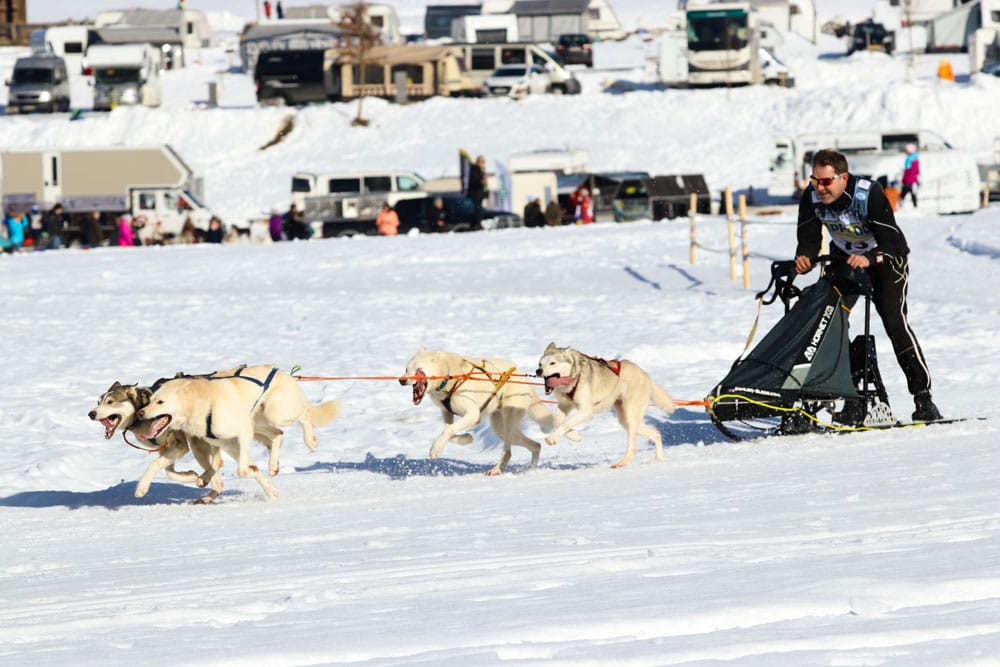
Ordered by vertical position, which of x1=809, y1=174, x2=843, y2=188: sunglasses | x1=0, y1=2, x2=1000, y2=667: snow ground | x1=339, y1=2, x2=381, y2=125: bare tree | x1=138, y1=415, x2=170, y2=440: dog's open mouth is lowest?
x1=0, y1=2, x2=1000, y2=667: snow ground

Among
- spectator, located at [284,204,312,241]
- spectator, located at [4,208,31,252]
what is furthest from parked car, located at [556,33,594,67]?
spectator, located at [4,208,31,252]

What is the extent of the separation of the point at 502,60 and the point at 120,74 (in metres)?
10.9

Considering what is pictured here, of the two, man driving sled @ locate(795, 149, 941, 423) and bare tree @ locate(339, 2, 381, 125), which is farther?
bare tree @ locate(339, 2, 381, 125)

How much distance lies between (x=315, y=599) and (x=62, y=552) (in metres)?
1.78

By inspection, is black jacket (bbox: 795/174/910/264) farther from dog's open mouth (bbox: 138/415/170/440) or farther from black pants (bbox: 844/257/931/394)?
dog's open mouth (bbox: 138/415/170/440)

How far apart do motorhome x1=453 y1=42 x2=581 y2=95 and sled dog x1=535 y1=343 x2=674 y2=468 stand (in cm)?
3424

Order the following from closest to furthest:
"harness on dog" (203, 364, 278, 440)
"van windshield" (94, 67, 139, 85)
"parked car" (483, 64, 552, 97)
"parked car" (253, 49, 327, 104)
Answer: "harness on dog" (203, 364, 278, 440)
"parked car" (483, 64, 552, 97)
"parked car" (253, 49, 327, 104)
"van windshield" (94, 67, 139, 85)

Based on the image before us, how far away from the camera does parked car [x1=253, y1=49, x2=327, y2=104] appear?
3988cm

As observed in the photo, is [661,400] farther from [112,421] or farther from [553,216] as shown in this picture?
[553,216]

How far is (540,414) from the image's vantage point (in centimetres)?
696

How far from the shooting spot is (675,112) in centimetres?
3709

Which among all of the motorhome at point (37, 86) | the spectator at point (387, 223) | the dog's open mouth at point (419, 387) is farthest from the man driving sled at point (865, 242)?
the motorhome at point (37, 86)

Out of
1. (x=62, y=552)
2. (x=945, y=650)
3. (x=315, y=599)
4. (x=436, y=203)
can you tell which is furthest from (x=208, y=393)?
(x=436, y=203)

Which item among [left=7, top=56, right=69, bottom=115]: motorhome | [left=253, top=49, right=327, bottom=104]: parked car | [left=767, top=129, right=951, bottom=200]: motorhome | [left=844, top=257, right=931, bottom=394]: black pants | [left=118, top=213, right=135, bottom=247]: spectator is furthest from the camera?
[left=253, top=49, right=327, bottom=104]: parked car
